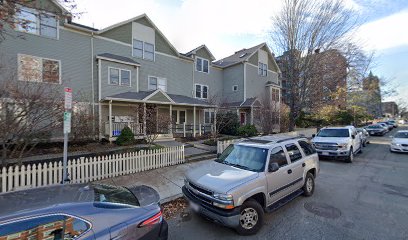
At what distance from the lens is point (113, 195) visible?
297cm

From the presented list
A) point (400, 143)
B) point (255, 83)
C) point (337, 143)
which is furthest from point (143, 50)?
point (400, 143)

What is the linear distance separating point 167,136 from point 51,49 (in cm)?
988

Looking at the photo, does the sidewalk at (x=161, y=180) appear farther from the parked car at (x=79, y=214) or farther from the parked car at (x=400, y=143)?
the parked car at (x=400, y=143)

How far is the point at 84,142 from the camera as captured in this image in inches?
488

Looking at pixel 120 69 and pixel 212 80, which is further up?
pixel 212 80

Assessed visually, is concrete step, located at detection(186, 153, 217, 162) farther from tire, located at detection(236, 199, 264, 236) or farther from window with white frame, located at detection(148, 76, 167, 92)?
window with white frame, located at detection(148, 76, 167, 92)

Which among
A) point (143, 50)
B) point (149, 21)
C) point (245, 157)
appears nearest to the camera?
point (245, 157)

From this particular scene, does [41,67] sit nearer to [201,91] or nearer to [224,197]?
[201,91]

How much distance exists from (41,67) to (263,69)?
Result: 74.9 feet

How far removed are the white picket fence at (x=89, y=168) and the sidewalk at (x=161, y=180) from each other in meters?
0.32

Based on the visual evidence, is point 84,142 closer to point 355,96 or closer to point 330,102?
point 330,102

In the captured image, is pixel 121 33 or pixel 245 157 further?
pixel 121 33

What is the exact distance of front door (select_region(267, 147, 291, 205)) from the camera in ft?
14.8

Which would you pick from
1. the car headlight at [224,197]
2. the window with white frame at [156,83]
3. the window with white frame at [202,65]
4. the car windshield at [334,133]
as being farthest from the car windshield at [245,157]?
the window with white frame at [202,65]
